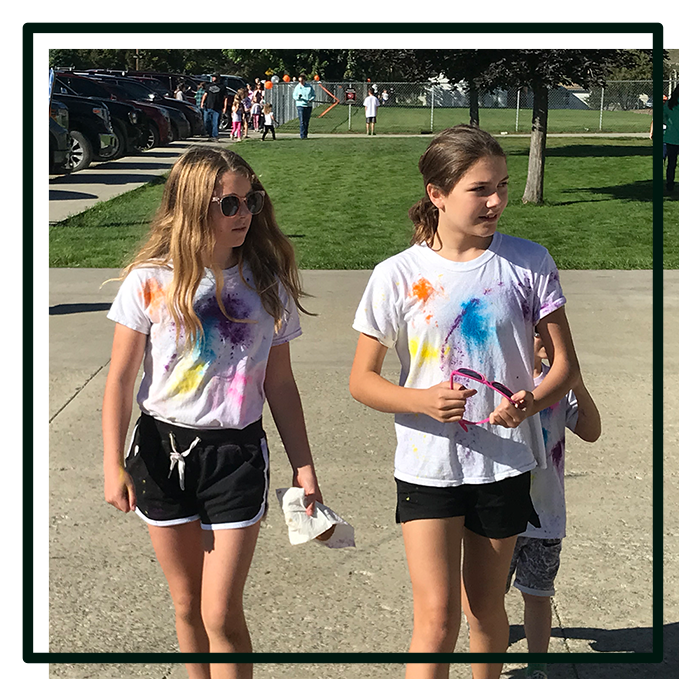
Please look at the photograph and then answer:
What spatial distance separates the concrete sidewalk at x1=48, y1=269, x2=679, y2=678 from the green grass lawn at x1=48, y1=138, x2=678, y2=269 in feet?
6.10

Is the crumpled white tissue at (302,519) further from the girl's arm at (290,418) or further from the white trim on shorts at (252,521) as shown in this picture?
the white trim on shorts at (252,521)

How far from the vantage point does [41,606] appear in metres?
3.21

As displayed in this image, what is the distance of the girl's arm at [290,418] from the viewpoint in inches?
114

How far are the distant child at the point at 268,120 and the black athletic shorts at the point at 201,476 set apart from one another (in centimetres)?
134

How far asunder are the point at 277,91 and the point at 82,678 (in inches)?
87.5

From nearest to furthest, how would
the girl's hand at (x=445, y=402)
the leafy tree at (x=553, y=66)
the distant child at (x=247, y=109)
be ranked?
the girl's hand at (x=445, y=402) < the distant child at (x=247, y=109) < the leafy tree at (x=553, y=66)

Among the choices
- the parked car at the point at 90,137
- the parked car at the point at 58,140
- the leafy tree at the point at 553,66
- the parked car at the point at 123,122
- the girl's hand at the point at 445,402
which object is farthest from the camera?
the parked car at the point at 90,137

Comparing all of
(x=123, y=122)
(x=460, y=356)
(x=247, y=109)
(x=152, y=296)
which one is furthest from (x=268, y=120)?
A: (x=123, y=122)

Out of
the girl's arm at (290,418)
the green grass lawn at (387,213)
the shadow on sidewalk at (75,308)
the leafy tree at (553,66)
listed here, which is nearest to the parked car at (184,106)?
the leafy tree at (553,66)

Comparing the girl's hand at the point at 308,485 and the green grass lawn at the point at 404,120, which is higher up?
the green grass lawn at the point at 404,120

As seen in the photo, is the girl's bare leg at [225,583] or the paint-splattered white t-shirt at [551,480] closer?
the girl's bare leg at [225,583]

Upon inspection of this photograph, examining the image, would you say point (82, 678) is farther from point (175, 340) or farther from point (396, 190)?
point (396, 190)

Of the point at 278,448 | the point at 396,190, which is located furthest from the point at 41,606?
the point at 396,190

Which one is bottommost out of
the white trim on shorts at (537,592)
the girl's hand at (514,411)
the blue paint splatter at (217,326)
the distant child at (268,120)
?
the white trim on shorts at (537,592)
